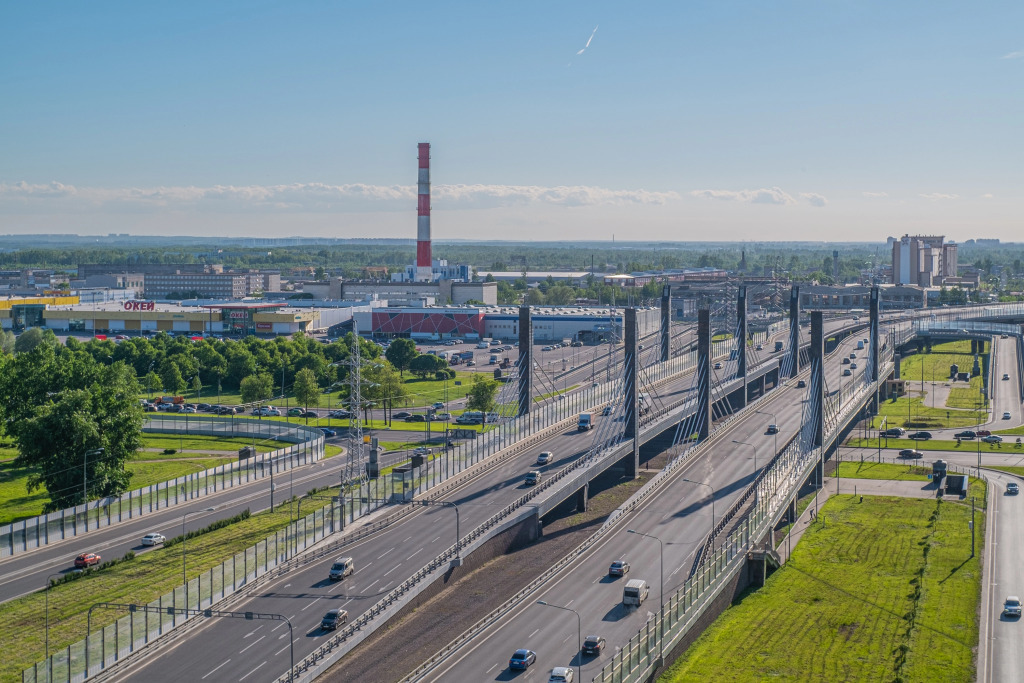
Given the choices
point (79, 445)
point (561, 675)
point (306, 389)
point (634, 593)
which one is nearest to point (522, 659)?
point (561, 675)

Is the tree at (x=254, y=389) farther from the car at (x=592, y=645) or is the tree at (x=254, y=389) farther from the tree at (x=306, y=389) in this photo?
the car at (x=592, y=645)


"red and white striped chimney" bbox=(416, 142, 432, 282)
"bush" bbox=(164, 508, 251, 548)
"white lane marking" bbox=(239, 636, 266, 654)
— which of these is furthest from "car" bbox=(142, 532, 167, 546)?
"red and white striped chimney" bbox=(416, 142, 432, 282)

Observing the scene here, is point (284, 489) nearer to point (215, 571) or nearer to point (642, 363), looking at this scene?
point (215, 571)

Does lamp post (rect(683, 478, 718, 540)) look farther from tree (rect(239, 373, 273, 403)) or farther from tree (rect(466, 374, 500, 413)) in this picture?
tree (rect(239, 373, 273, 403))

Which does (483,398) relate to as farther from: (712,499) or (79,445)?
(79,445)

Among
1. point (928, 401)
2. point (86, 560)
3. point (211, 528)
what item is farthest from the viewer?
point (928, 401)

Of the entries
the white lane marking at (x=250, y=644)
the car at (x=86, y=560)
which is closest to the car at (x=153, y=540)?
the car at (x=86, y=560)

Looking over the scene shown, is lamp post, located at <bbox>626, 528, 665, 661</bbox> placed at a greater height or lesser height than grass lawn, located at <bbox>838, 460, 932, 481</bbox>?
greater
